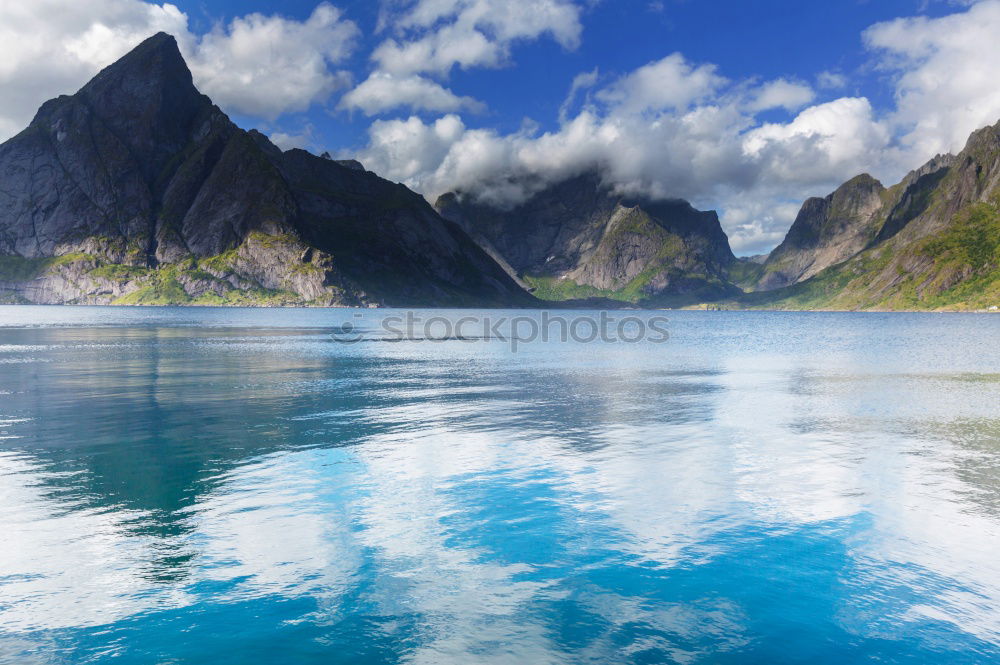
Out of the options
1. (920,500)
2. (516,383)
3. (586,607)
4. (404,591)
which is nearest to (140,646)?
(404,591)

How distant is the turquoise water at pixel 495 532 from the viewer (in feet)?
52.6

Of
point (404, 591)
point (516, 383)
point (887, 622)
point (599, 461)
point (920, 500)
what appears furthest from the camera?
point (516, 383)

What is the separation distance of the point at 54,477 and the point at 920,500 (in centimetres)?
3418

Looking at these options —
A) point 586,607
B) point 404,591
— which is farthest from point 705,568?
point 404,591

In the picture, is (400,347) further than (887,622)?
A: Yes

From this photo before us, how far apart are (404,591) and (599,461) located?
16.5 metres

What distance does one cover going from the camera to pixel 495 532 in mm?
23094

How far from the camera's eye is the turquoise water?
52.6 feet

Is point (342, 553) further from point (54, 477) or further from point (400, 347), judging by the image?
point (400, 347)

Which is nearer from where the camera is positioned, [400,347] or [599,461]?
[599,461]

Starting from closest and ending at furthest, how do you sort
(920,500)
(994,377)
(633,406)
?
(920,500), (633,406), (994,377)

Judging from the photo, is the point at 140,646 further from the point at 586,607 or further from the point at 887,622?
the point at 887,622

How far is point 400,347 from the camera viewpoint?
386 ft

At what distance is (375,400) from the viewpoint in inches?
2115
